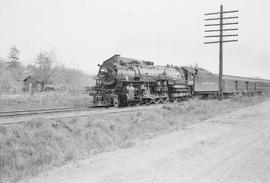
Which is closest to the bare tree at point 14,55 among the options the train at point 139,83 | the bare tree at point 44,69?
the bare tree at point 44,69

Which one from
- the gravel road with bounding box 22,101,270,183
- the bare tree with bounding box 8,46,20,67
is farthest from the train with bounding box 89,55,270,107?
the bare tree with bounding box 8,46,20,67

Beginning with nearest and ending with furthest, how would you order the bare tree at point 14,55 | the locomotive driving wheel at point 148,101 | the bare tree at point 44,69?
the locomotive driving wheel at point 148,101 → the bare tree at point 44,69 → the bare tree at point 14,55

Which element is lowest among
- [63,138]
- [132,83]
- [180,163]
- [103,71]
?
[180,163]

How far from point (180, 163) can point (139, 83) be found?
47.0 feet

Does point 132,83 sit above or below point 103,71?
below

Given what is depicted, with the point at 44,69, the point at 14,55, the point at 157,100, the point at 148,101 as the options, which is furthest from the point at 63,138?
the point at 14,55

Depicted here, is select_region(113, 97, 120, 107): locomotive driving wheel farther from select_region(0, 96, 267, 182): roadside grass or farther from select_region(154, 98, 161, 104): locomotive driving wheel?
select_region(0, 96, 267, 182): roadside grass

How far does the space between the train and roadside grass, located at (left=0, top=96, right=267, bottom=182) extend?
563 centimetres

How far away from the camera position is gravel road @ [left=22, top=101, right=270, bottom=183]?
264 inches

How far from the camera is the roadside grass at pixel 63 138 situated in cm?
765

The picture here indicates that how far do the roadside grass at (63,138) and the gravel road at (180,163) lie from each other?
60cm

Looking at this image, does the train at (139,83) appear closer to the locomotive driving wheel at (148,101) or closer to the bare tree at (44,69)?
the locomotive driving wheel at (148,101)

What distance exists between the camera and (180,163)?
793 cm

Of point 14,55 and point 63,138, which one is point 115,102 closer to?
point 63,138
